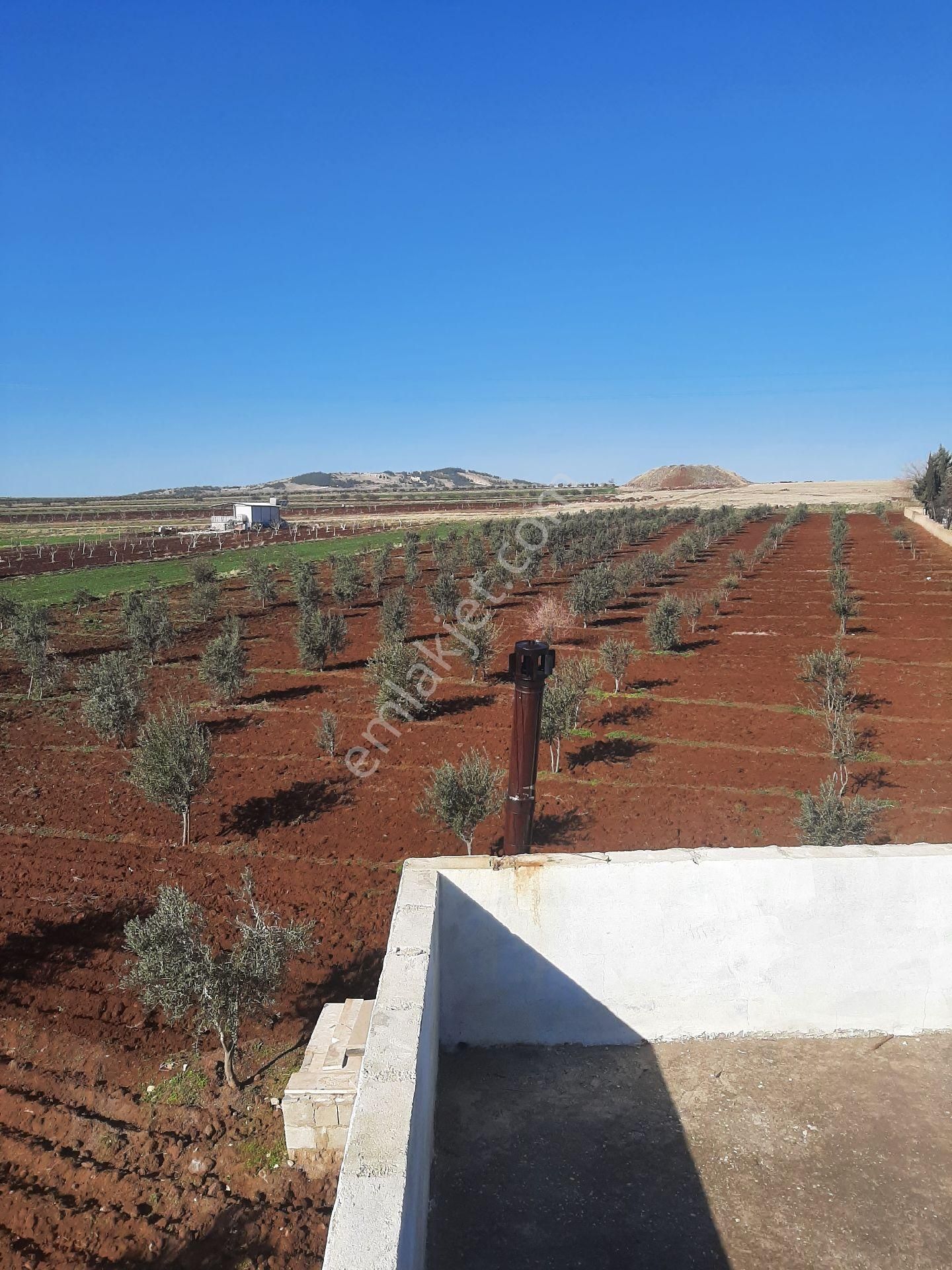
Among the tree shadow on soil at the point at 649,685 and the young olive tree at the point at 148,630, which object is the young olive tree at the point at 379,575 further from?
the tree shadow on soil at the point at 649,685

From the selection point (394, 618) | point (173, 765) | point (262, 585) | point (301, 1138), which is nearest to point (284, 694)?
point (394, 618)

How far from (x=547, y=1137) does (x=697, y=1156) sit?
0.97 metres

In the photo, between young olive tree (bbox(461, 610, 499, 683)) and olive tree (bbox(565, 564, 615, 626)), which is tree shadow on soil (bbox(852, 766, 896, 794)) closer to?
young olive tree (bbox(461, 610, 499, 683))

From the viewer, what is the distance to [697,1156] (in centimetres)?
449

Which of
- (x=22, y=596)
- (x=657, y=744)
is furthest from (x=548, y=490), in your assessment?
(x=657, y=744)

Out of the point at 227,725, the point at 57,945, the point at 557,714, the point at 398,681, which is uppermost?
the point at 557,714

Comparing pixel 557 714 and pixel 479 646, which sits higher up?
pixel 479 646

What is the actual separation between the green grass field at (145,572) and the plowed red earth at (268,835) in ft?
55.3

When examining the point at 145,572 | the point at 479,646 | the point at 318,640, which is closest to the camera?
the point at 479,646

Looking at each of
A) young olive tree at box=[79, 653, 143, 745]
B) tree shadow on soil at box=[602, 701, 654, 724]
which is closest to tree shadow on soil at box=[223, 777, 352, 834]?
young olive tree at box=[79, 653, 143, 745]

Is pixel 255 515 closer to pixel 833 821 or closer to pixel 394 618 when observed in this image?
pixel 394 618

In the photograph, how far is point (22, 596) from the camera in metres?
40.9

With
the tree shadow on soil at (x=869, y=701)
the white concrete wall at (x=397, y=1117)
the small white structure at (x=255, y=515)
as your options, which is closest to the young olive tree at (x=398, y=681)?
the tree shadow on soil at (x=869, y=701)

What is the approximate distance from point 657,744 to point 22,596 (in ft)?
130
